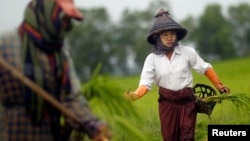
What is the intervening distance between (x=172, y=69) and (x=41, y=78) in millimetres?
1891

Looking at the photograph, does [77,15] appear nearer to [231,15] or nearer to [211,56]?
[211,56]

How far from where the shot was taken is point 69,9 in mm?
3867

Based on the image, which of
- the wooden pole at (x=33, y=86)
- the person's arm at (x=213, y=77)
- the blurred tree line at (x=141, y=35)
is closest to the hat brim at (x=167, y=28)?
the person's arm at (x=213, y=77)

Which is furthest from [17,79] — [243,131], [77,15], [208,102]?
[243,131]

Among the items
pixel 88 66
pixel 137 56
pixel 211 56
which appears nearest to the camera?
pixel 88 66

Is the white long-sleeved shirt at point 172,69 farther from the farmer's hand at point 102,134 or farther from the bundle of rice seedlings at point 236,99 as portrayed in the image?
the farmer's hand at point 102,134

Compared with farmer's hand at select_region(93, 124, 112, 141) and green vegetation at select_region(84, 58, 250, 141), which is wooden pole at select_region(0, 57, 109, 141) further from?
green vegetation at select_region(84, 58, 250, 141)

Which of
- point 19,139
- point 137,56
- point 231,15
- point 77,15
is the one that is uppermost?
point 231,15

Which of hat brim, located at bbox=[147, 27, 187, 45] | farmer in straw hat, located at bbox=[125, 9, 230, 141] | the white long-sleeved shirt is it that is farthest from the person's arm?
hat brim, located at bbox=[147, 27, 187, 45]

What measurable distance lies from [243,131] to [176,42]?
1.16 meters

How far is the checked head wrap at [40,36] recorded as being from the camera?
3.85 metres

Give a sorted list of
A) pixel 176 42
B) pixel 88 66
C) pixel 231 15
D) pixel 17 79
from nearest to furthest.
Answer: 1. pixel 17 79
2. pixel 176 42
3. pixel 88 66
4. pixel 231 15

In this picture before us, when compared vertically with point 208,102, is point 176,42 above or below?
above

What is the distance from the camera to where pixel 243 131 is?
20.0 feet
